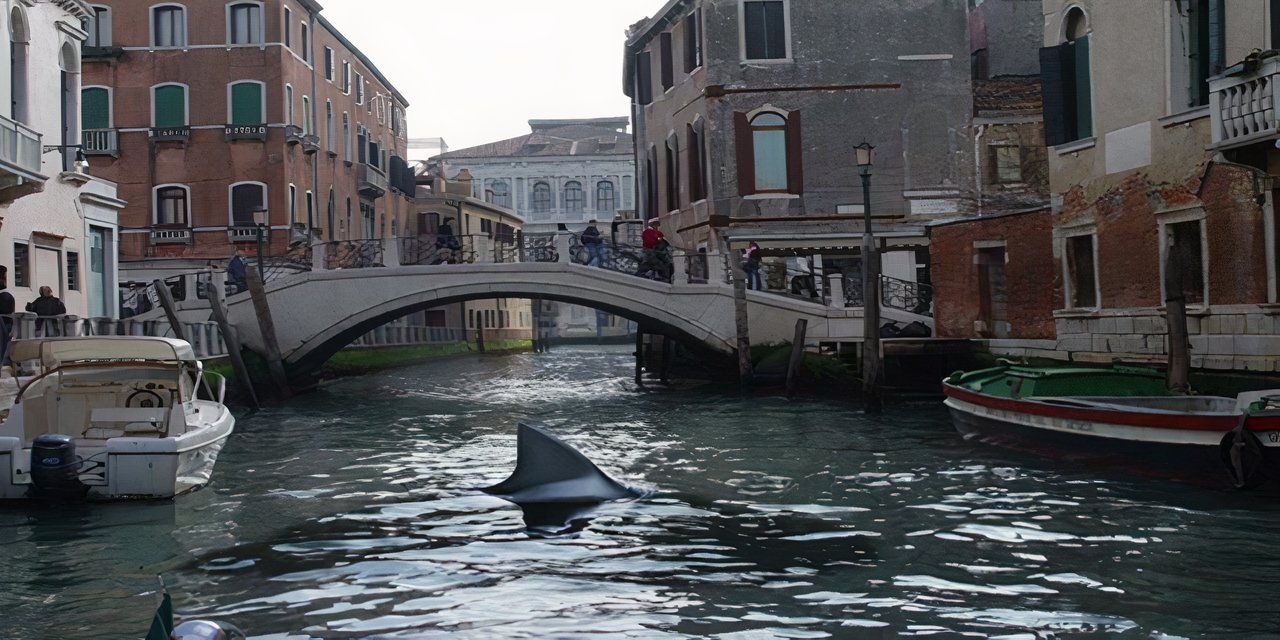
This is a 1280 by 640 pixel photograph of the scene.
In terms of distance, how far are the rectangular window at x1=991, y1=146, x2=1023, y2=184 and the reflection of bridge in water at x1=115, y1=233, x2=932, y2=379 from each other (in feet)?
12.1

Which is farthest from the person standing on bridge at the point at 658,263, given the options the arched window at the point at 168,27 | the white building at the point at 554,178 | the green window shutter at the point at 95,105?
the white building at the point at 554,178

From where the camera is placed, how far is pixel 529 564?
7.57 m

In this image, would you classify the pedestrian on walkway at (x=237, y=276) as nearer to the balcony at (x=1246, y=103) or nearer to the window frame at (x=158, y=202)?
the window frame at (x=158, y=202)

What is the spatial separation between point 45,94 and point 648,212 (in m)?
12.9

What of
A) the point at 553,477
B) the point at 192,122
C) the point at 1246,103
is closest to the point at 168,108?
the point at 192,122

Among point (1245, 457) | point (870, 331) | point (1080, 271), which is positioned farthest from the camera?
point (870, 331)

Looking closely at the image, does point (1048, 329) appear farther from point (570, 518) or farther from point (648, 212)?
point (648, 212)

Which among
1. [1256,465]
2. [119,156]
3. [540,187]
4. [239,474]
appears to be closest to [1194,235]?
[1256,465]

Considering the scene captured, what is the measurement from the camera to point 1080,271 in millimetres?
Result: 15023

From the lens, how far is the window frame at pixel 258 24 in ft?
91.6

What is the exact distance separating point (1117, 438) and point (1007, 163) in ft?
45.5

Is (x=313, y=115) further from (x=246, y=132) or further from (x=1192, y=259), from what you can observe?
(x=1192, y=259)

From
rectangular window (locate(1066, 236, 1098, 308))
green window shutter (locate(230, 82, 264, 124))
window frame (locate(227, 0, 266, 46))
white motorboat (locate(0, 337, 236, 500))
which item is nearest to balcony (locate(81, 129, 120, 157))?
green window shutter (locate(230, 82, 264, 124))

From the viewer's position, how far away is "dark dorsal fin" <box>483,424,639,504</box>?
9664 millimetres
